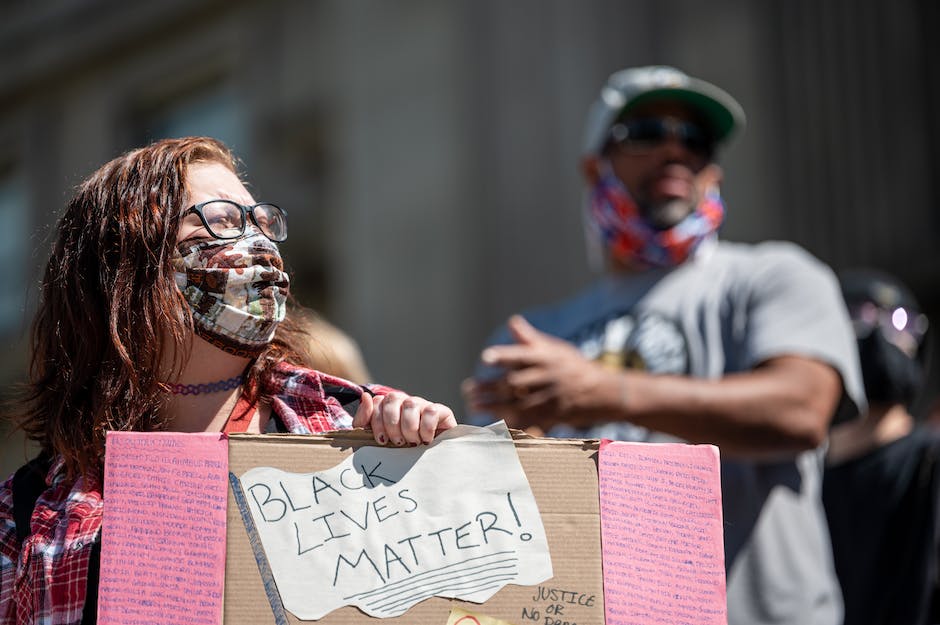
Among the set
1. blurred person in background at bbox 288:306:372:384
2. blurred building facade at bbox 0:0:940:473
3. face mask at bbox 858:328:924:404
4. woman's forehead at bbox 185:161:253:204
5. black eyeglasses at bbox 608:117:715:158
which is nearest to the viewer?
woman's forehead at bbox 185:161:253:204

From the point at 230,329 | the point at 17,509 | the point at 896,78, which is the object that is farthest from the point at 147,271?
the point at 896,78

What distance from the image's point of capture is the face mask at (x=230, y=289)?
6.75ft

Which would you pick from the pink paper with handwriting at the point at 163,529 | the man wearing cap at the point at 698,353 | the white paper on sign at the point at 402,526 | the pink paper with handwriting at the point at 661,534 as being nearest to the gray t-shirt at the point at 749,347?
the man wearing cap at the point at 698,353

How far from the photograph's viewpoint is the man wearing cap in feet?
9.42

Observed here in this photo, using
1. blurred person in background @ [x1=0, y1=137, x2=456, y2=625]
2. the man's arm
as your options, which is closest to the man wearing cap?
the man's arm

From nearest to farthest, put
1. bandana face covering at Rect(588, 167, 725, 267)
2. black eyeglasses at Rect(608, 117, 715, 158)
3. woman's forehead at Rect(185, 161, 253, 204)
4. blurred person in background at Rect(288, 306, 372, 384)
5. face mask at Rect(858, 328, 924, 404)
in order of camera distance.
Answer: woman's forehead at Rect(185, 161, 253, 204)
blurred person in background at Rect(288, 306, 372, 384)
bandana face covering at Rect(588, 167, 725, 267)
black eyeglasses at Rect(608, 117, 715, 158)
face mask at Rect(858, 328, 924, 404)

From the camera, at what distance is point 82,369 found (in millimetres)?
2105

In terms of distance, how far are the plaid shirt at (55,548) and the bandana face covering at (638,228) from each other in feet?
4.80

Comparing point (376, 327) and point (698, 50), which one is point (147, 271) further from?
point (376, 327)

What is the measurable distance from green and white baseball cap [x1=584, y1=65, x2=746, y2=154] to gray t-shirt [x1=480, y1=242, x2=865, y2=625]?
39cm

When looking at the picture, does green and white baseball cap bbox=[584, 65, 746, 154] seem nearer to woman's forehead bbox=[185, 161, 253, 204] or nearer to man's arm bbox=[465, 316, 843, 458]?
man's arm bbox=[465, 316, 843, 458]

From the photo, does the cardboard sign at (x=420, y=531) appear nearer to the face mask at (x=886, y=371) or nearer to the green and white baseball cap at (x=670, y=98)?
the green and white baseball cap at (x=670, y=98)

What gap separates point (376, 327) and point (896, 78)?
4391mm

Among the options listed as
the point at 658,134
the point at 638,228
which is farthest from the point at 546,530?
the point at 658,134
